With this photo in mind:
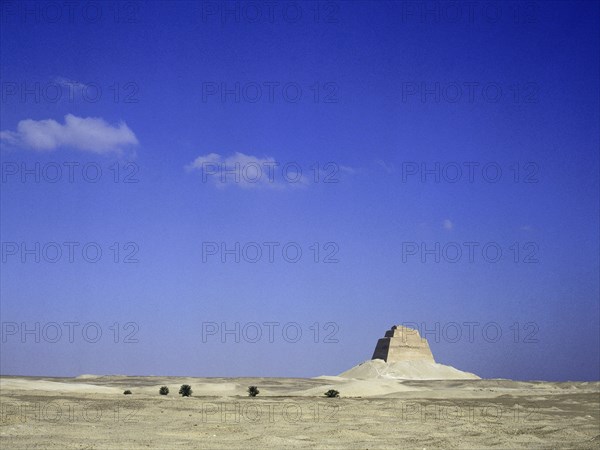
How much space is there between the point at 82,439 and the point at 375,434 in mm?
7638

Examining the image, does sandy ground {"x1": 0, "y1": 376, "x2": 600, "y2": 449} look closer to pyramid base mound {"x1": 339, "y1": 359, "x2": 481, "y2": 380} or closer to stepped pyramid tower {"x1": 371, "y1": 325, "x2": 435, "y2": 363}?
pyramid base mound {"x1": 339, "y1": 359, "x2": 481, "y2": 380}

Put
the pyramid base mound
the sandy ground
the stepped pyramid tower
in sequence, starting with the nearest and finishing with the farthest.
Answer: the sandy ground
the pyramid base mound
the stepped pyramid tower

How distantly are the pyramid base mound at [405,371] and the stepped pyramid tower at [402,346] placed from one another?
6.10ft

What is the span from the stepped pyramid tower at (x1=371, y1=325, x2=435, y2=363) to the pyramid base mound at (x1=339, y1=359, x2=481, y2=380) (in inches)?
73.3

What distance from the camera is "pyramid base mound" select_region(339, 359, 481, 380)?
292 feet

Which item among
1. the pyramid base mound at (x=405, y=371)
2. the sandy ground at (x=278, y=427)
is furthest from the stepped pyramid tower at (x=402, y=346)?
the sandy ground at (x=278, y=427)

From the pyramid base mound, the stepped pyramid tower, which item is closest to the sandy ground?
the pyramid base mound

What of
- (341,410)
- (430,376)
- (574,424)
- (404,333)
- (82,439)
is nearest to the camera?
(82,439)

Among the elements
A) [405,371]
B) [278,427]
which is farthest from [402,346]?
[278,427]

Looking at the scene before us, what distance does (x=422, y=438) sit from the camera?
17.1m

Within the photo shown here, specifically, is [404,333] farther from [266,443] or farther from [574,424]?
[266,443]

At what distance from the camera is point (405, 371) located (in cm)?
9050

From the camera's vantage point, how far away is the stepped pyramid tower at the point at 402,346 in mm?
98750

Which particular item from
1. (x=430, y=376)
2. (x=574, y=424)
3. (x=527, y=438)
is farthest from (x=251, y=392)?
(x=430, y=376)
